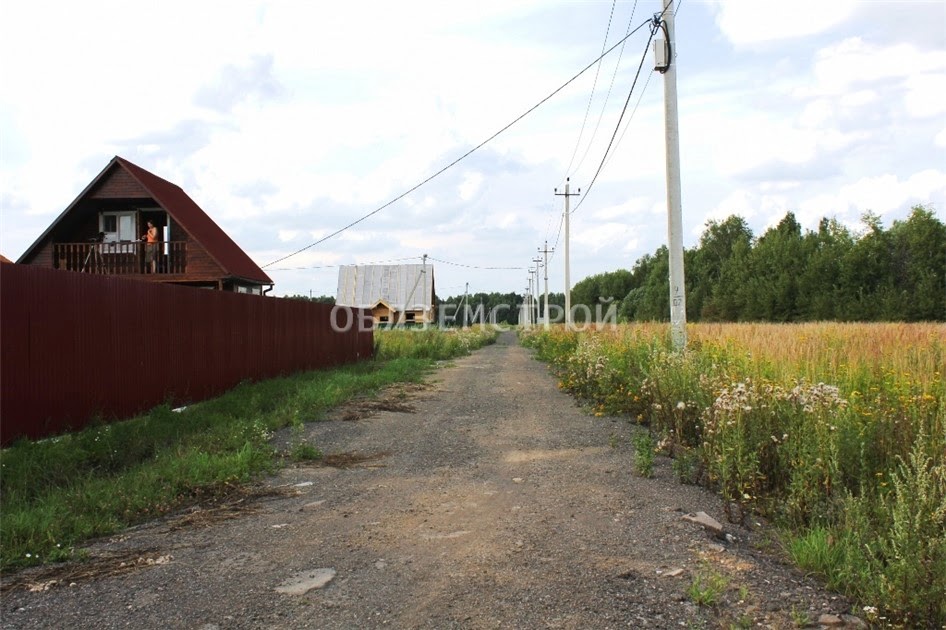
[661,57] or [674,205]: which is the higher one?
[661,57]

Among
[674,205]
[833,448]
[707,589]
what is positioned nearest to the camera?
[707,589]

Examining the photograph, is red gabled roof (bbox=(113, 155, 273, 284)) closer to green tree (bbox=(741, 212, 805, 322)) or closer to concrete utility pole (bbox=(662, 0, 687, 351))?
concrete utility pole (bbox=(662, 0, 687, 351))

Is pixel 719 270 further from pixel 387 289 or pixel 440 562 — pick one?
pixel 440 562

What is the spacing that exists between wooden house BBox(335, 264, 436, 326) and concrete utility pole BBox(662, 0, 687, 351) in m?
46.1

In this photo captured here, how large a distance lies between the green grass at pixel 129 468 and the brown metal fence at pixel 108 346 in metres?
0.30

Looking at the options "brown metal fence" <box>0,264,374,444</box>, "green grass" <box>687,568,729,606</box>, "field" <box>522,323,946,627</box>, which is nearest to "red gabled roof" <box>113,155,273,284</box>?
"brown metal fence" <box>0,264,374,444</box>

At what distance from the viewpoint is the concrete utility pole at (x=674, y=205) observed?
10.4 metres

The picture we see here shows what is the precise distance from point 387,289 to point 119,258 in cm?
3843

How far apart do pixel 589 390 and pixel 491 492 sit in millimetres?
6100

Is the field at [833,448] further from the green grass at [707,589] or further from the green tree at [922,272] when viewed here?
the green tree at [922,272]

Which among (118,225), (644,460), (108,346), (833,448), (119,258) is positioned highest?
(118,225)

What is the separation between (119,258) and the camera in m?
20.8

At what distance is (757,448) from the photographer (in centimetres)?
539

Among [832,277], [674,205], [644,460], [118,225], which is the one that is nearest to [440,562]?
[644,460]
